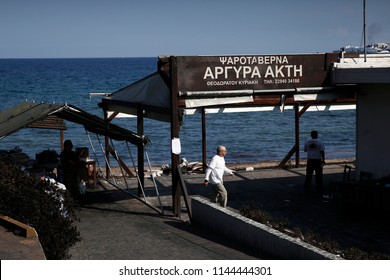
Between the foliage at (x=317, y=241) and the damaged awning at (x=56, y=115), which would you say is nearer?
the foliage at (x=317, y=241)

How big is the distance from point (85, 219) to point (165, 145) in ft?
102

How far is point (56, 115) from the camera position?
15.4m

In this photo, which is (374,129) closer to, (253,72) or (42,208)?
(253,72)

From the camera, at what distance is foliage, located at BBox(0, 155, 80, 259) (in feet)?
31.4

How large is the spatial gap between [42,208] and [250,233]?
3.54 m

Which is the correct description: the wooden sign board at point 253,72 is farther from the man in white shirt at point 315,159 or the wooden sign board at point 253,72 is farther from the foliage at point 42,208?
the foliage at point 42,208

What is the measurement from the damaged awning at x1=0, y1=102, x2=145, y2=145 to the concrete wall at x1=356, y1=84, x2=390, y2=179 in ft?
15.5

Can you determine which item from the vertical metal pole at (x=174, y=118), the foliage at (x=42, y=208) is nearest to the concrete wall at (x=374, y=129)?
the vertical metal pole at (x=174, y=118)

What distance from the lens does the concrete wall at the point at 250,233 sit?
10328 millimetres

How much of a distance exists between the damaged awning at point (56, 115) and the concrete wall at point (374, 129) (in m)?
4.72
